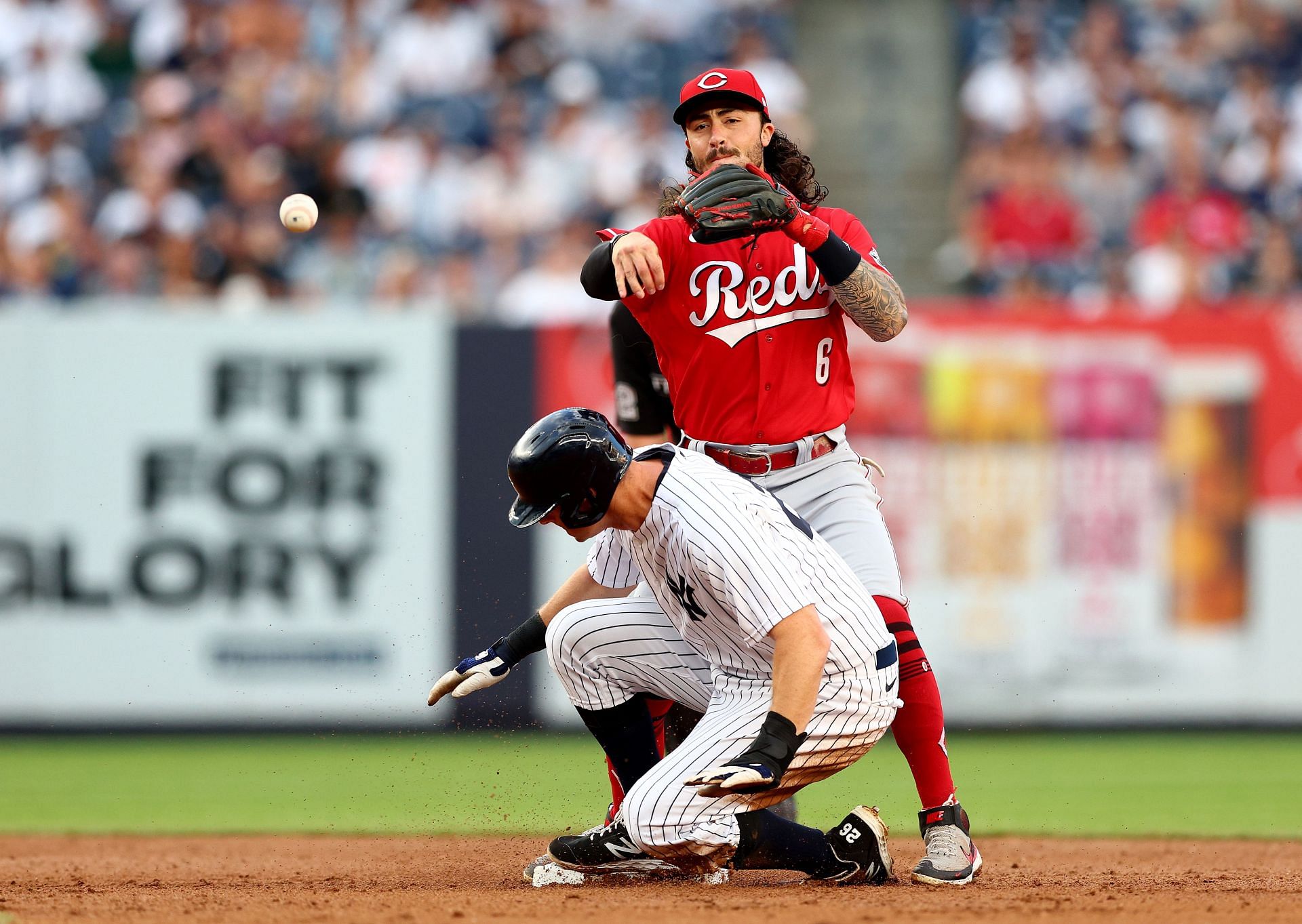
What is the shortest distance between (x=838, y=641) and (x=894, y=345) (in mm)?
5473

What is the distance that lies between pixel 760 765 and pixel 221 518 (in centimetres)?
606

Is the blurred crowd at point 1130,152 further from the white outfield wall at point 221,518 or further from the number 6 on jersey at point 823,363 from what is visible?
the number 6 on jersey at point 823,363

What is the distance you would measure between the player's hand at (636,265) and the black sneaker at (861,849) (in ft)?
5.15

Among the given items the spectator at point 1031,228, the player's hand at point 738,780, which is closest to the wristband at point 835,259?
the player's hand at point 738,780

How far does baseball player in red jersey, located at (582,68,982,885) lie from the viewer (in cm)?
485

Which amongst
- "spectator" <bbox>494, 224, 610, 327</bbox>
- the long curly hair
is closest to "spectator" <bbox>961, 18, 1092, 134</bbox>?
"spectator" <bbox>494, 224, 610, 327</bbox>

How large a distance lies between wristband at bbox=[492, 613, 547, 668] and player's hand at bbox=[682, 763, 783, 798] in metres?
1.02

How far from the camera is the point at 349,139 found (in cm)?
1191

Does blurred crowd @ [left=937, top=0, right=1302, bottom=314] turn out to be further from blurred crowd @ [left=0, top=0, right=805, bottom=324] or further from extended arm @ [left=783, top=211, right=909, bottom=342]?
extended arm @ [left=783, top=211, right=909, bottom=342]

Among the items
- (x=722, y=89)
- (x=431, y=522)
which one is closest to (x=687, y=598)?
(x=722, y=89)

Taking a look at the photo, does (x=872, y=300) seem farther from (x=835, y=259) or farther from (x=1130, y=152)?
(x=1130, y=152)

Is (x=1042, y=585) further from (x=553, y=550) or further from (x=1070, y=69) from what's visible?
(x=1070, y=69)

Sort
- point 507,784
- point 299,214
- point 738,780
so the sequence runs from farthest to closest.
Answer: point 507,784 < point 299,214 < point 738,780

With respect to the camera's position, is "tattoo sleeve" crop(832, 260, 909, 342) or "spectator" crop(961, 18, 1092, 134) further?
"spectator" crop(961, 18, 1092, 134)
